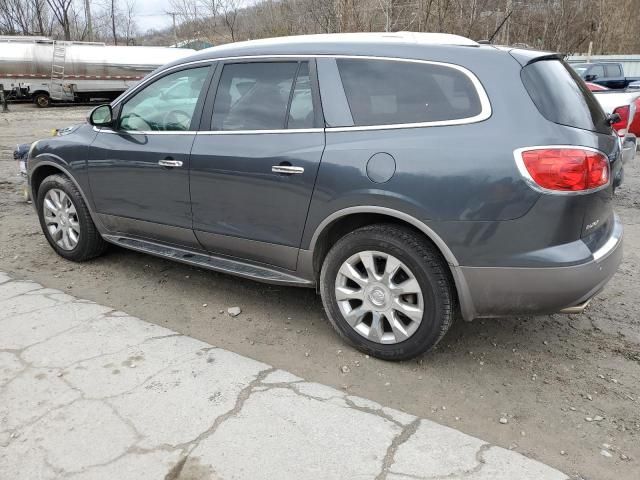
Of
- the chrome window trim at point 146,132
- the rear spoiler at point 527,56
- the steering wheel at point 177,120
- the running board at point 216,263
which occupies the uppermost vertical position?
the rear spoiler at point 527,56

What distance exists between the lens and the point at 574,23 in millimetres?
34000

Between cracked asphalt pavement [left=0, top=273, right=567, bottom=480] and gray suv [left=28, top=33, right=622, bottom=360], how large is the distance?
2.02 ft

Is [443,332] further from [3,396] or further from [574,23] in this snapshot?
[574,23]

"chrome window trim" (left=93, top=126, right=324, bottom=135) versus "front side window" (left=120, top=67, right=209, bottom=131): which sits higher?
"front side window" (left=120, top=67, right=209, bottom=131)

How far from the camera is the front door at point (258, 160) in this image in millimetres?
3336

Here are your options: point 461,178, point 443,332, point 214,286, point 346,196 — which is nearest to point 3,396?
point 214,286

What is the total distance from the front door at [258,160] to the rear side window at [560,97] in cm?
119

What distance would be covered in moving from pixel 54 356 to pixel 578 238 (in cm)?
302

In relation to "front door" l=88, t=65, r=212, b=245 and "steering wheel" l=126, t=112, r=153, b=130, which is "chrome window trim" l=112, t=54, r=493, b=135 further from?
"steering wheel" l=126, t=112, r=153, b=130

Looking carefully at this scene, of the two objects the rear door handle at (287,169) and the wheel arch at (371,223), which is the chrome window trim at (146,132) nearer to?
the rear door handle at (287,169)

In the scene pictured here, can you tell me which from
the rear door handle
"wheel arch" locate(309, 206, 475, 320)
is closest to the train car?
the rear door handle

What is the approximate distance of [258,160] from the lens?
136 inches

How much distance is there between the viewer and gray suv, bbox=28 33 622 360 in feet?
8.98

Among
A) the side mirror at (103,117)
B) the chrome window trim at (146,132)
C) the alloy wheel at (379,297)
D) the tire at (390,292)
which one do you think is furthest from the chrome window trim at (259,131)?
the side mirror at (103,117)
